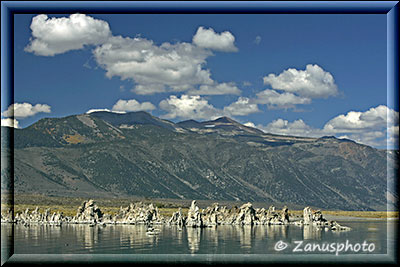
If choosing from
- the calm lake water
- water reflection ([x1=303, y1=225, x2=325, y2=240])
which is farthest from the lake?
water reflection ([x1=303, y1=225, x2=325, y2=240])

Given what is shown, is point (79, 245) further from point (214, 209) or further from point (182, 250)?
point (214, 209)

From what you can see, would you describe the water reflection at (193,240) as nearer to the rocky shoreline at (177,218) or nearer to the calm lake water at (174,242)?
the calm lake water at (174,242)

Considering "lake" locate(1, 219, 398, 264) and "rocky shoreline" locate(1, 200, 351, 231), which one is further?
"rocky shoreline" locate(1, 200, 351, 231)

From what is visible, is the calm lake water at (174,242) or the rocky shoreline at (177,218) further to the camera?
the rocky shoreline at (177,218)

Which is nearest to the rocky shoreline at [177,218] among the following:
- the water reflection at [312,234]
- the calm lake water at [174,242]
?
the water reflection at [312,234]

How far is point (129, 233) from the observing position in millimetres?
125750

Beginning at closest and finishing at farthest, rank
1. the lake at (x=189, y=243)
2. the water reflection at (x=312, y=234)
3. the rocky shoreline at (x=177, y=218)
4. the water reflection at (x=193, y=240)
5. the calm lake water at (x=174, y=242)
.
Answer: the lake at (x=189, y=243) → the calm lake water at (x=174, y=242) → the water reflection at (x=193, y=240) → the water reflection at (x=312, y=234) → the rocky shoreline at (x=177, y=218)

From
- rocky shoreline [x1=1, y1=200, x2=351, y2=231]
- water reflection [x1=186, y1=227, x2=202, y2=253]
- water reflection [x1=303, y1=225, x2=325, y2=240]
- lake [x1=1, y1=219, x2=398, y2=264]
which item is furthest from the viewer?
rocky shoreline [x1=1, y1=200, x2=351, y2=231]

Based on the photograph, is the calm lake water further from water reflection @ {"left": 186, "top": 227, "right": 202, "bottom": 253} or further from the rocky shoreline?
the rocky shoreline

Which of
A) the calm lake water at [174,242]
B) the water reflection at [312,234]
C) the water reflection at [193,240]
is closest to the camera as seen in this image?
the calm lake water at [174,242]

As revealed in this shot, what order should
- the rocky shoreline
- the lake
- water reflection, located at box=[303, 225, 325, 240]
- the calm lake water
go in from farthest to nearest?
the rocky shoreline
water reflection, located at box=[303, 225, 325, 240]
the calm lake water
the lake

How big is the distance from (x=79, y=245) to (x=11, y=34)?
57.0m

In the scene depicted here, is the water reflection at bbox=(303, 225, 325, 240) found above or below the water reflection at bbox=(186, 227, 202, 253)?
below

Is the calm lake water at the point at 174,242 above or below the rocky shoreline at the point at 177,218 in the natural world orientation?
below
